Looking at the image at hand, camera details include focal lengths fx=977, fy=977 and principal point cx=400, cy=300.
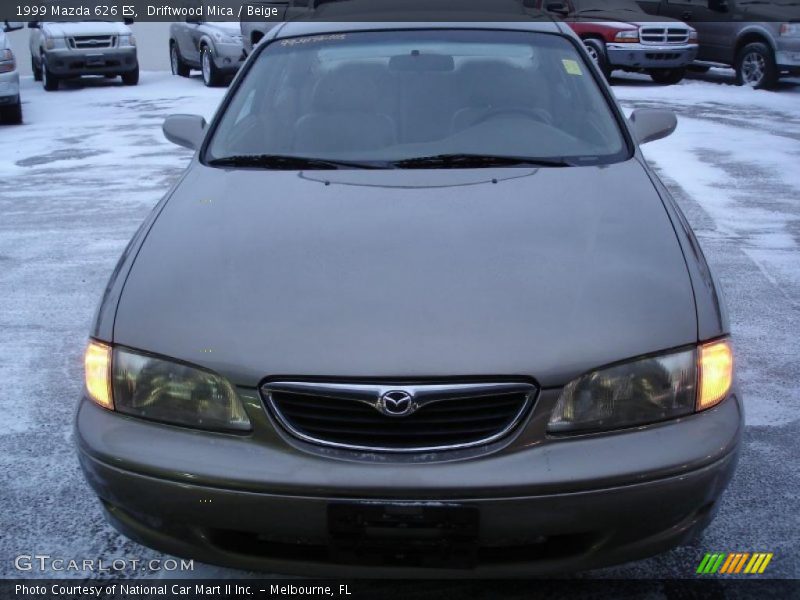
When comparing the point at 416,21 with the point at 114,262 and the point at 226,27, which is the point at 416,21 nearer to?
the point at 114,262

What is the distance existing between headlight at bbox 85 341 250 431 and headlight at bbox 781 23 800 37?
1372 centimetres

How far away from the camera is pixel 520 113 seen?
11.8 feet

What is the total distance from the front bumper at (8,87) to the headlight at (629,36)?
8864 millimetres

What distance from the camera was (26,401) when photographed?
Answer: 3.94 metres

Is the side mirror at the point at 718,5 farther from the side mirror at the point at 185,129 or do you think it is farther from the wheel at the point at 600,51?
the side mirror at the point at 185,129

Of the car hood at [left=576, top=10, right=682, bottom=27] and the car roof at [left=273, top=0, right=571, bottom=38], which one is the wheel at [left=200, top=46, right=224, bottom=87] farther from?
the car roof at [left=273, top=0, right=571, bottom=38]

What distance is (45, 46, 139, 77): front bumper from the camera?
53.7ft

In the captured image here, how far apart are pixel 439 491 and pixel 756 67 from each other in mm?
14312

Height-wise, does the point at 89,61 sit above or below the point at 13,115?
above

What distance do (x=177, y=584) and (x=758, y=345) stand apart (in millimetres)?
2907

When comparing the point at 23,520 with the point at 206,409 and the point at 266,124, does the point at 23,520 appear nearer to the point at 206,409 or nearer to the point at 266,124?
the point at 206,409

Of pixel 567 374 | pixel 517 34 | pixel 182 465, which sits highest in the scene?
pixel 517 34

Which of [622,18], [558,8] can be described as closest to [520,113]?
[622,18]

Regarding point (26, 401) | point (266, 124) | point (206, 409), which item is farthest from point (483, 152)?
point (26, 401)
